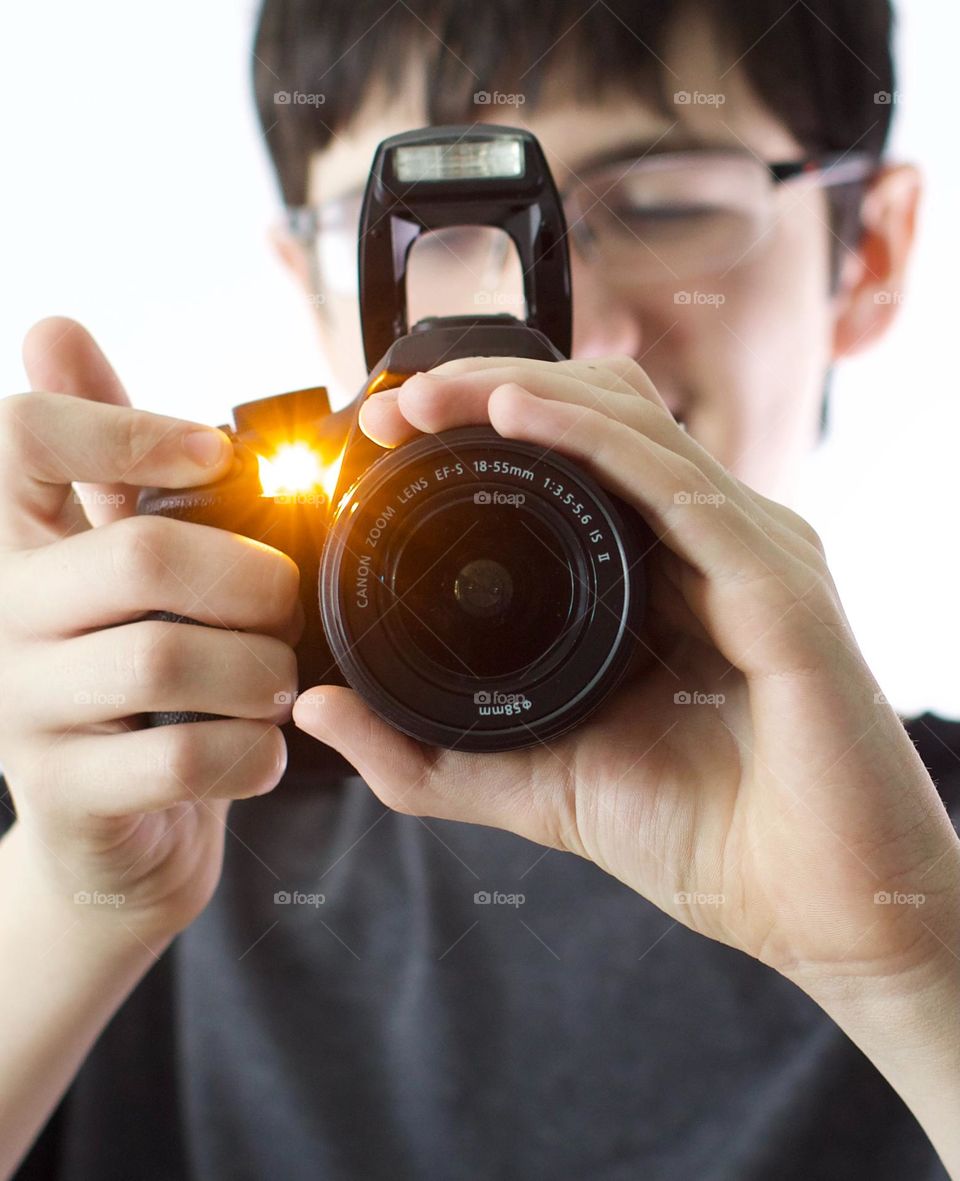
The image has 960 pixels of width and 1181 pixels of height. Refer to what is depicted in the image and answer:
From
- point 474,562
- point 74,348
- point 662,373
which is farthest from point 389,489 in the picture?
point 662,373

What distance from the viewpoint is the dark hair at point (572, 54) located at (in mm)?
923

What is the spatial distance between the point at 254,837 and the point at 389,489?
24.3 inches

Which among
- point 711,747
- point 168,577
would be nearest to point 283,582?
point 168,577

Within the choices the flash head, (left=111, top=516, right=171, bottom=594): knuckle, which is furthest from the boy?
the flash head

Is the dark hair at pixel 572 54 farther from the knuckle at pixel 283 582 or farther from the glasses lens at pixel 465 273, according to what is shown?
the knuckle at pixel 283 582

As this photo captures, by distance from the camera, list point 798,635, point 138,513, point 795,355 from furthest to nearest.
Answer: point 795,355 → point 138,513 → point 798,635

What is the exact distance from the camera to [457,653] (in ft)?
1.92

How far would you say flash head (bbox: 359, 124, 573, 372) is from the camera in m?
0.71

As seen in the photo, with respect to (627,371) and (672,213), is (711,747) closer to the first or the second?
(627,371)

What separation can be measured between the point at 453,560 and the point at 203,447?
0.57 feet

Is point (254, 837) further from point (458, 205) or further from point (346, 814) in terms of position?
point (458, 205)

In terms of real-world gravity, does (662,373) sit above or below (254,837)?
above

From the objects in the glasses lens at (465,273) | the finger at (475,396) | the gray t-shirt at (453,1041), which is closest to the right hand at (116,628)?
the finger at (475,396)

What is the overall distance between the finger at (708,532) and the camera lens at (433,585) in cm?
2
